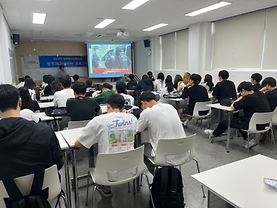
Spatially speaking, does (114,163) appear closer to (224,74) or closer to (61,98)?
(61,98)

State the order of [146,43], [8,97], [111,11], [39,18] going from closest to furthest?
1. [8,97]
2. [111,11]
3. [39,18]
4. [146,43]

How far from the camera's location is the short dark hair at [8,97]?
4.46 ft

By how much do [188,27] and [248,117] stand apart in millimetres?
5868

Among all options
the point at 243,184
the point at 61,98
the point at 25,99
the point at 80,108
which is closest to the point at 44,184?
the point at 243,184

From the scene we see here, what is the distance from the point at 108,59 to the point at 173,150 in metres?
10.3

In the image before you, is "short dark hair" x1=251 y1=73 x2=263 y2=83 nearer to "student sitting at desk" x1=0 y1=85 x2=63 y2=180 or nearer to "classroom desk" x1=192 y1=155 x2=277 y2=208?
"classroom desk" x1=192 y1=155 x2=277 y2=208

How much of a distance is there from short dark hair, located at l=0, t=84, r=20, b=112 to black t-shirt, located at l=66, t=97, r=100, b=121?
5.03 feet

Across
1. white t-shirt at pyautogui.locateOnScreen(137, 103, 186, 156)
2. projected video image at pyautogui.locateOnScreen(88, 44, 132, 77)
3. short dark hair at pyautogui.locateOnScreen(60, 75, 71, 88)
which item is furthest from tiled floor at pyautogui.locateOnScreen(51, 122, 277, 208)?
projected video image at pyautogui.locateOnScreen(88, 44, 132, 77)

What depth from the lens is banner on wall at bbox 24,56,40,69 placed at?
10.8 m

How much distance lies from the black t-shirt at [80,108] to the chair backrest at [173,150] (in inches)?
55.5

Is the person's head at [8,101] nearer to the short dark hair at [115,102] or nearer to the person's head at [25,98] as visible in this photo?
the short dark hair at [115,102]

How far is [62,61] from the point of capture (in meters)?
11.6

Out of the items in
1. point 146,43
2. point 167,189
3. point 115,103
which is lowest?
point 167,189

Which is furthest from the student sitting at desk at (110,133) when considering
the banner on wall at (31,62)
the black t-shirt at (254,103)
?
the banner on wall at (31,62)
